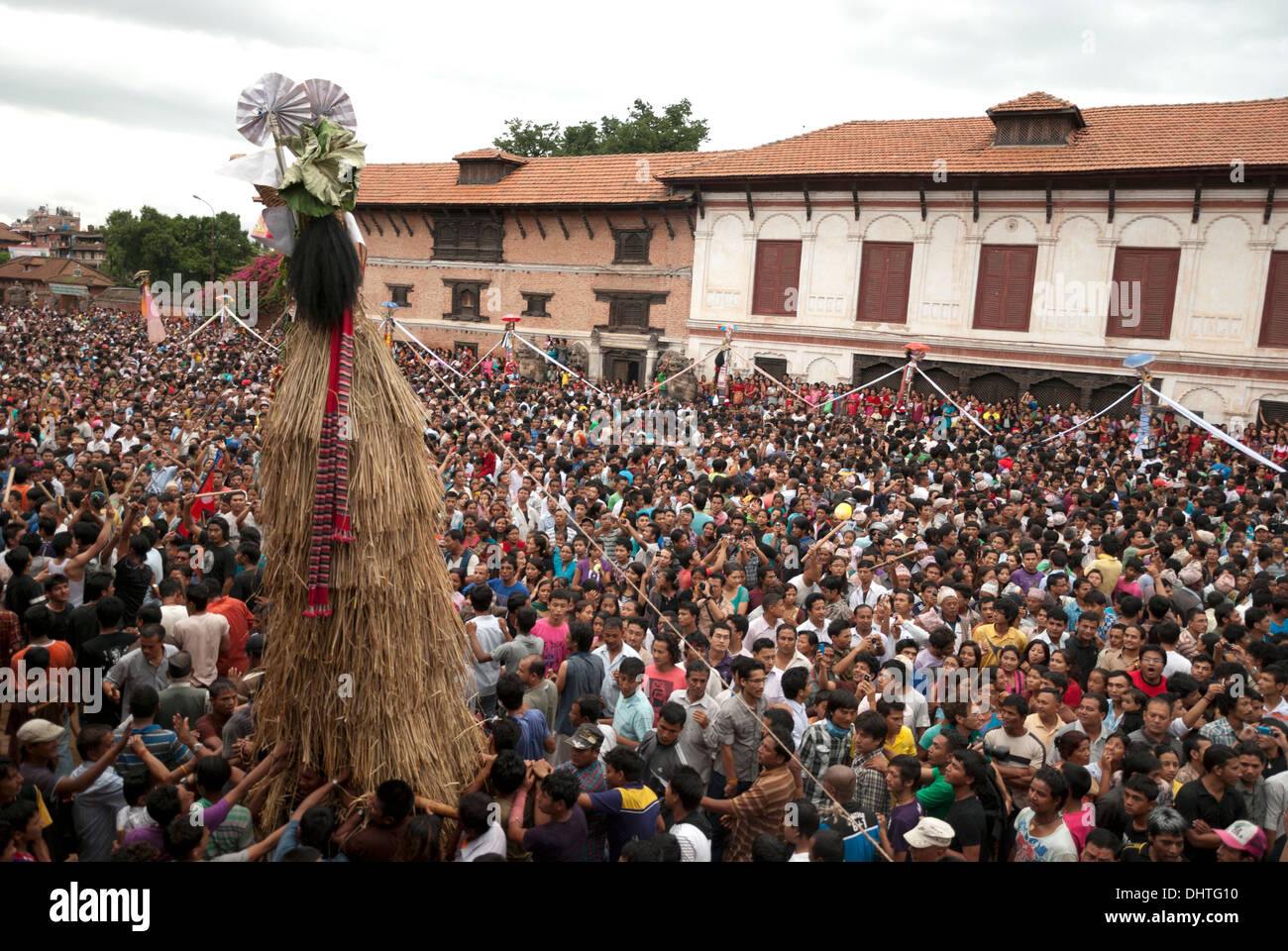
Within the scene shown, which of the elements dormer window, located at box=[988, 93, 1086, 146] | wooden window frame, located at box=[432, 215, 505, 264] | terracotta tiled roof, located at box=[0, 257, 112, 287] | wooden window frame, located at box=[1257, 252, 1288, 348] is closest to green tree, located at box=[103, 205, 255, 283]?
terracotta tiled roof, located at box=[0, 257, 112, 287]

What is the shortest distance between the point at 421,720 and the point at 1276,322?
24.0 meters

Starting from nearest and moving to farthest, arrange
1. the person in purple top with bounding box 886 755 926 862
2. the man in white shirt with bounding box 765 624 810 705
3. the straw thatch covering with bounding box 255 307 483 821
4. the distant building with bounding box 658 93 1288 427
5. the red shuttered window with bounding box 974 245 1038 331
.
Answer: the straw thatch covering with bounding box 255 307 483 821, the person in purple top with bounding box 886 755 926 862, the man in white shirt with bounding box 765 624 810 705, the distant building with bounding box 658 93 1288 427, the red shuttered window with bounding box 974 245 1038 331

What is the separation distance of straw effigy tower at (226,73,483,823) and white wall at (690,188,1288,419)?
22934 millimetres

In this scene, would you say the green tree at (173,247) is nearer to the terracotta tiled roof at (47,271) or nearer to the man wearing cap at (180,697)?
the terracotta tiled roof at (47,271)

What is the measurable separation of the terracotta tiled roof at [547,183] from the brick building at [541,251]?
0.19ft

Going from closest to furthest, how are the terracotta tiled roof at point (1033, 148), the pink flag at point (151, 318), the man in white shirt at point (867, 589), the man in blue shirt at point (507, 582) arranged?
the man in blue shirt at point (507, 582)
the man in white shirt at point (867, 589)
the pink flag at point (151, 318)
the terracotta tiled roof at point (1033, 148)

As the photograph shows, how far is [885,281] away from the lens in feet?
84.7

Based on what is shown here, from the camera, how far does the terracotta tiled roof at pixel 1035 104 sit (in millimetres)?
23938

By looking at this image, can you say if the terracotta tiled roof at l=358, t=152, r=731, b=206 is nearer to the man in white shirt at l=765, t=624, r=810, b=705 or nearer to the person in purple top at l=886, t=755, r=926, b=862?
the man in white shirt at l=765, t=624, r=810, b=705

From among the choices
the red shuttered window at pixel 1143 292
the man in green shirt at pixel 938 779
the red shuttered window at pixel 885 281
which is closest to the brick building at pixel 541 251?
the red shuttered window at pixel 885 281

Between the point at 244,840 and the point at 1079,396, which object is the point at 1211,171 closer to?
the point at 1079,396

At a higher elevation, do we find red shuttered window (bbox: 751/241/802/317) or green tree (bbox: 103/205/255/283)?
green tree (bbox: 103/205/255/283)

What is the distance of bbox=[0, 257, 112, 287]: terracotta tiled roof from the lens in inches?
2430

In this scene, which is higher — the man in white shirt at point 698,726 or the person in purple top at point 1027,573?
the person in purple top at point 1027,573
